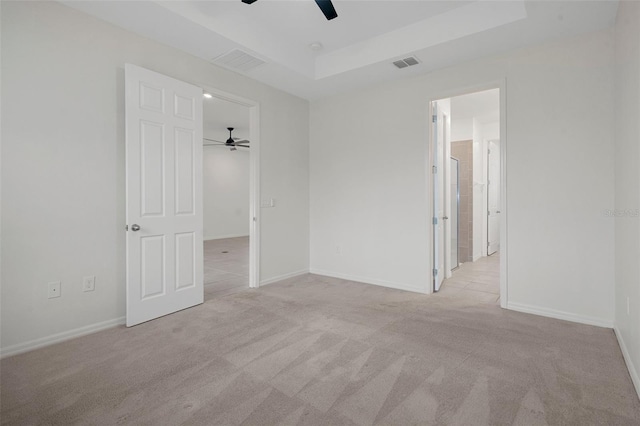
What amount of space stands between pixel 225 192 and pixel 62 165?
739cm

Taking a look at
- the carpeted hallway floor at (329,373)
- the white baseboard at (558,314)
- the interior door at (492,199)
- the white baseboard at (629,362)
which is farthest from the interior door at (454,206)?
the white baseboard at (629,362)

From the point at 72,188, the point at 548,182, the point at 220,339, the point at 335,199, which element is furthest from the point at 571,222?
the point at 72,188

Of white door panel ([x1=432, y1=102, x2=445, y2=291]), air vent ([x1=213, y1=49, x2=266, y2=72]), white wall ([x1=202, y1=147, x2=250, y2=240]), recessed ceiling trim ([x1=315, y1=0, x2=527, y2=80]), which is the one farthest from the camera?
white wall ([x1=202, y1=147, x2=250, y2=240])

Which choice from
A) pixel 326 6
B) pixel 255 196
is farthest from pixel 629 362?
pixel 255 196

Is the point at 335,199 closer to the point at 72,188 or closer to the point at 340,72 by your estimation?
the point at 340,72

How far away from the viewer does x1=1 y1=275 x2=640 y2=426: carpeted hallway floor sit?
5.59ft

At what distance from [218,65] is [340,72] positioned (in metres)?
1.47

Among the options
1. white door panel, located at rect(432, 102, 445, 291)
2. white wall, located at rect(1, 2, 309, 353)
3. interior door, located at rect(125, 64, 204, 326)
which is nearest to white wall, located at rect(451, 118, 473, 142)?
white door panel, located at rect(432, 102, 445, 291)

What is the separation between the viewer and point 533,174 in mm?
3186

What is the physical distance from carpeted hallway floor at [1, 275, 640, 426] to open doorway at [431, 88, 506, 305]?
108 centimetres

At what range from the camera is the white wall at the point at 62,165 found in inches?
91.9

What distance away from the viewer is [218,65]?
367cm

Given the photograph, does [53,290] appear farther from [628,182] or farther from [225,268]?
[628,182]

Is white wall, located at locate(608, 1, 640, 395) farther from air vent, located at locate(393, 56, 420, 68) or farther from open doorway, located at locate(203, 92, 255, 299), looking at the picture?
open doorway, located at locate(203, 92, 255, 299)
